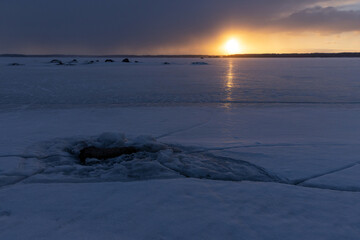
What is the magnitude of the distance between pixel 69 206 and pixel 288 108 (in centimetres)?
664

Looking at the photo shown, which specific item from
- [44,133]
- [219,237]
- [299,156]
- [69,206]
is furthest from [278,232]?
[44,133]

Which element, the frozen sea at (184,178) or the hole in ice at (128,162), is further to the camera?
the hole in ice at (128,162)

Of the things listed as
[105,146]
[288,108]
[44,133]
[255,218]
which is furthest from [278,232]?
[288,108]

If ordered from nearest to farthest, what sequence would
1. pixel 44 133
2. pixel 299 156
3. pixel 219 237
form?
pixel 219 237
pixel 299 156
pixel 44 133

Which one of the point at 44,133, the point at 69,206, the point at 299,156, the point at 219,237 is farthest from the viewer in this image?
the point at 44,133

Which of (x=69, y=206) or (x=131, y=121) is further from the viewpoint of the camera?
(x=131, y=121)

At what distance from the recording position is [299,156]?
3873 mm

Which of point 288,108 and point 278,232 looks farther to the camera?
point 288,108

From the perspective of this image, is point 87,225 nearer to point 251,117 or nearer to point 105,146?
point 105,146

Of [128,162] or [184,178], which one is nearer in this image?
[184,178]

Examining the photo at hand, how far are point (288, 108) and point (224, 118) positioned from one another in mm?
2366

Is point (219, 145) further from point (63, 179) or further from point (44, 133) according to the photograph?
point (44, 133)

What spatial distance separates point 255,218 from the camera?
90.9 inches

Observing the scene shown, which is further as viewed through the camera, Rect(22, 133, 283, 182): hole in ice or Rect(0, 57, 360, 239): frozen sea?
Rect(22, 133, 283, 182): hole in ice
